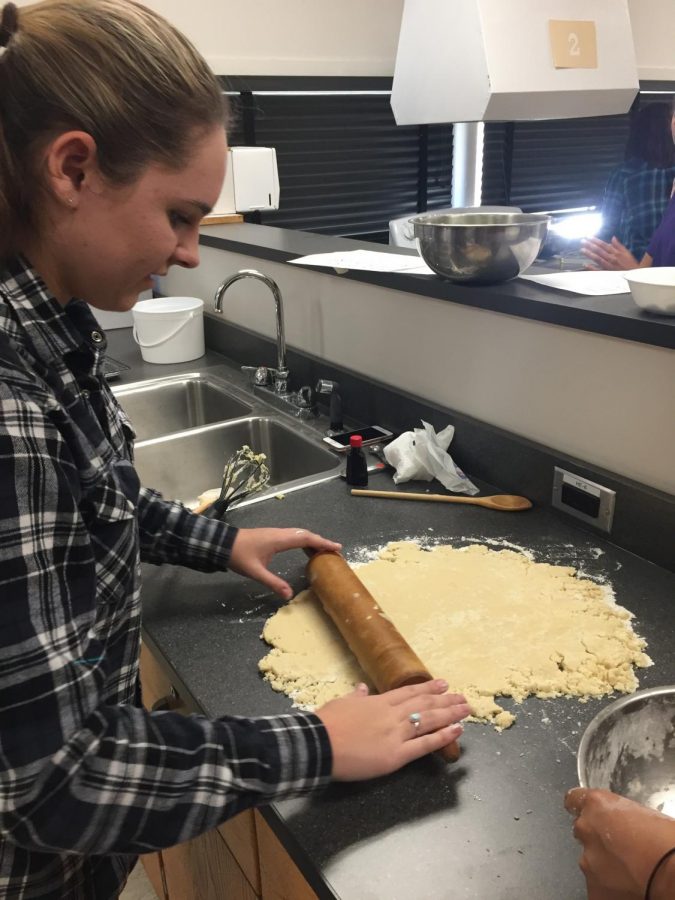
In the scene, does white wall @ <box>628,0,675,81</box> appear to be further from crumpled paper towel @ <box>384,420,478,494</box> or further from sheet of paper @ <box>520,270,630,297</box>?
crumpled paper towel @ <box>384,420,478,494</box>

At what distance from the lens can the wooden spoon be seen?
123 cm

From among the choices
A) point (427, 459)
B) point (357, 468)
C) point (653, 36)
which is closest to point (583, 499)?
point (427, 459)

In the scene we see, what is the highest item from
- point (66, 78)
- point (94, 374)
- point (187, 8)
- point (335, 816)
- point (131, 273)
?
point (187, 8)

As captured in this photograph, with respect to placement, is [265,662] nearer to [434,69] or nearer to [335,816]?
[335,816]

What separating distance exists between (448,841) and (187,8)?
265cm

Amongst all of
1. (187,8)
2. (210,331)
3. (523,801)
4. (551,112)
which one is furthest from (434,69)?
(523,801)

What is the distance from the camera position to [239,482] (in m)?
1.47

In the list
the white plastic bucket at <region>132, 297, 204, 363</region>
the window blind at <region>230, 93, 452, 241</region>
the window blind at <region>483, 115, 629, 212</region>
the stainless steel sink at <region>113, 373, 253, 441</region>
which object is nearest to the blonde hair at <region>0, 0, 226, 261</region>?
the stainless steel sink at <region>113, 373, 253, 441</region>

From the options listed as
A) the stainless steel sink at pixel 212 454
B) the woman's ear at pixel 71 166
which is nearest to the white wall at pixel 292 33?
the stainless steel sink at pixel 212 454

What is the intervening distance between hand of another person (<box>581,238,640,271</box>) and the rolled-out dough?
1374mm

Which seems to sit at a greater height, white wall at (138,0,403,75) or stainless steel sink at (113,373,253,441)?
white wall at (138,0,403,75)

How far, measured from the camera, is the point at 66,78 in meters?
0.59

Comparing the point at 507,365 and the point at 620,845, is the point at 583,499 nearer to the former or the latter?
the point at 507,365

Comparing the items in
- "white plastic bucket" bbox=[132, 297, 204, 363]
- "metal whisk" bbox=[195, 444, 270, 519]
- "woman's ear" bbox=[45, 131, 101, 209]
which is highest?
"woman's ear" bbox=[45, 131, 101, 209]
